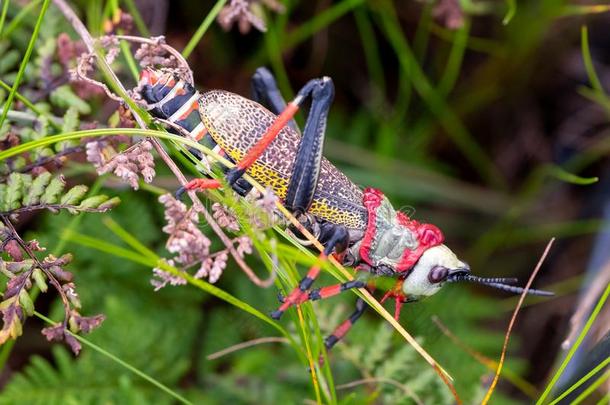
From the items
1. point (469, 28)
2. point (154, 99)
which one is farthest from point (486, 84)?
point (154, 99)

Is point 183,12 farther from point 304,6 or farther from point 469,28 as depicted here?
point 469,28

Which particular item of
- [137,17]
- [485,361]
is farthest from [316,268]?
[137,17]

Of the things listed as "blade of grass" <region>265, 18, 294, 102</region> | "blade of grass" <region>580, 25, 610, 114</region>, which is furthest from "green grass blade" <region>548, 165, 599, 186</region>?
"blade of grass" <region>265, 18, 294, 102</region>

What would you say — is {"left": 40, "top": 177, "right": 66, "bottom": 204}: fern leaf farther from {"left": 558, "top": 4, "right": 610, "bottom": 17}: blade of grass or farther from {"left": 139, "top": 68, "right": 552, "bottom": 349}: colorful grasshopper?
{"left": 558, "top": 4, "right": 610, "bottom": 17}: blade of grass

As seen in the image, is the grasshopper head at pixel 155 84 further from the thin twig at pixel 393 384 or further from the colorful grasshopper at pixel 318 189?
the thin twig at pixel 393 384

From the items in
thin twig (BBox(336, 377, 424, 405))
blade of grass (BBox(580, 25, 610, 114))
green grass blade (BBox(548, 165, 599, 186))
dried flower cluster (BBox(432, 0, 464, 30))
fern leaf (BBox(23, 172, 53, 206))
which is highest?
blade of grass (BBox(580, 25, 610, 114))

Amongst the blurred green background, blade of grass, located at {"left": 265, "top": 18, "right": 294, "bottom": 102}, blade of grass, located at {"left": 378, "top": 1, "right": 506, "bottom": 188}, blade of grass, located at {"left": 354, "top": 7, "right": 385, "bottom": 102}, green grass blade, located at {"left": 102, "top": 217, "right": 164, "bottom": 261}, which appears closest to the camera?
green grass blade, located at {"left": 102, "top": 217, "right": 164, "bottom": 261}
